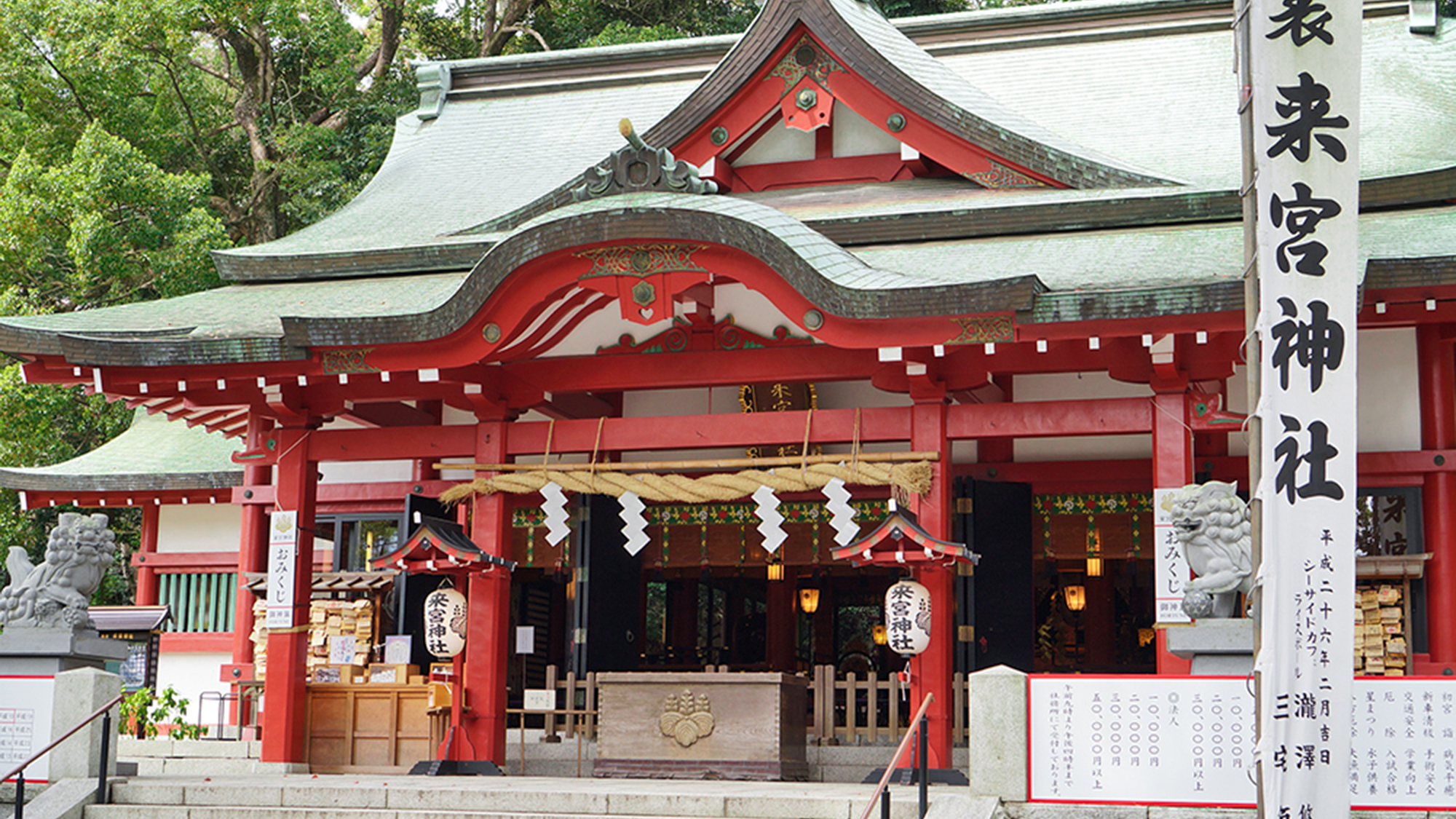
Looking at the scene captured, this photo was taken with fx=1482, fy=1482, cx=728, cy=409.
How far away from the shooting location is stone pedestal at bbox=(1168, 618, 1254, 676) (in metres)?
7.90

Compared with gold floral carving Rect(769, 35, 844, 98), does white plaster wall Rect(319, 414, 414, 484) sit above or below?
below

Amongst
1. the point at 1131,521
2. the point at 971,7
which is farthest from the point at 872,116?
the point at 971,7

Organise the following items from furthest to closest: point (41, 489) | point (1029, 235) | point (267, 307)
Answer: point (41, 489) → point (267, 307) → point (1029, 235)

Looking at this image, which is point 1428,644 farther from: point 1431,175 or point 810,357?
point 810,357

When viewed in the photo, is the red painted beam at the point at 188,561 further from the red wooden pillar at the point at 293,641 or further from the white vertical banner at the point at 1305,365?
the white vertical banner at the point at 1305,365

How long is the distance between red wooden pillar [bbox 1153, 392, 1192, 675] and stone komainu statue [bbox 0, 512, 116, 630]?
731 centimetres

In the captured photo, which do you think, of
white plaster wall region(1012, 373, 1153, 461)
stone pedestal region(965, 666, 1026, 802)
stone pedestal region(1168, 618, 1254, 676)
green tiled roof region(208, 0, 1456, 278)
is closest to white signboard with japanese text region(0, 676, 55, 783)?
green tiled roof region(208, 0, 1456, 278)

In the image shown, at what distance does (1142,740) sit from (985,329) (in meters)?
3.01

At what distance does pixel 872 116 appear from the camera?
12.0 metres

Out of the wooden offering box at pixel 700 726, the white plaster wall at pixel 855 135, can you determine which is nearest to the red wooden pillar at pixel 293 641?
the wooden offering box at pixel 700 726

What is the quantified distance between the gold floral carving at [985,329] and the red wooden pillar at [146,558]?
34.6 ft

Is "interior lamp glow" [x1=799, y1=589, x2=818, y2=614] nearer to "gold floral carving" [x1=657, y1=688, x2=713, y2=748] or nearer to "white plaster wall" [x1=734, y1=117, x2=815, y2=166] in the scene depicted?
"white plaster wall" [x1=734, y1=117, x2=815, y2=166]

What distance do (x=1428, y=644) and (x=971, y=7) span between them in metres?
20.2

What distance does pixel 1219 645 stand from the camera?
794 cm
